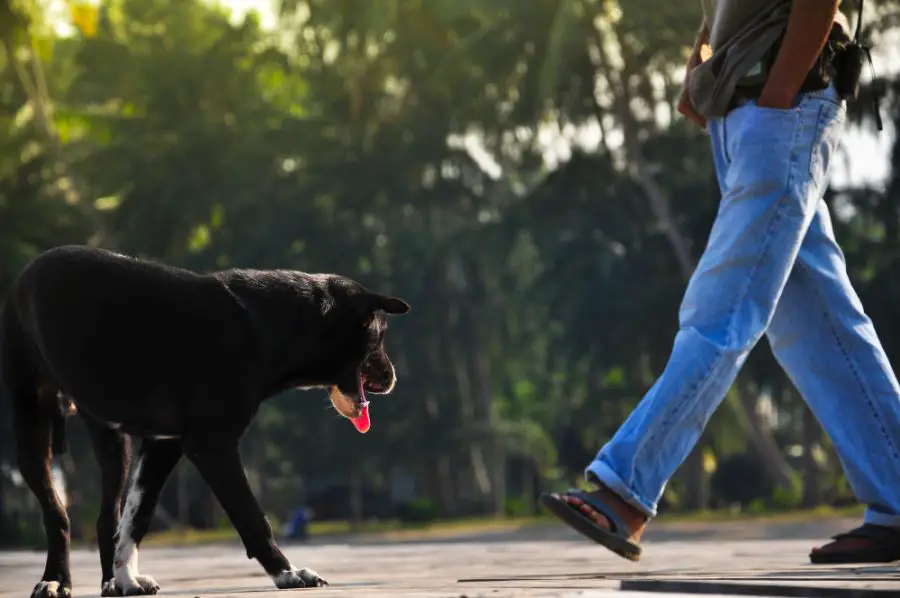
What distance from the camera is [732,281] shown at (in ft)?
18.6

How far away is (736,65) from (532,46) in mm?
30276

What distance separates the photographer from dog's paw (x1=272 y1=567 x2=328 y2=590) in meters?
6.19

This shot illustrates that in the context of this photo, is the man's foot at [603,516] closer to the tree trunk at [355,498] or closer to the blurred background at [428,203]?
the blurred background at [428,203]

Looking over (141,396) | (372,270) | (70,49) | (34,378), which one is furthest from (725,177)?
(70,49)

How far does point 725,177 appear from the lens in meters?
6.01

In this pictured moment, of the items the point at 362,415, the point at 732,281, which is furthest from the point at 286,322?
the point at 732,281

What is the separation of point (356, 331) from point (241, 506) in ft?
3.20

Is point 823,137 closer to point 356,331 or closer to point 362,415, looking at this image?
point 356,331

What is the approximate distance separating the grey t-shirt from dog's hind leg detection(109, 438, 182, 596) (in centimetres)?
237

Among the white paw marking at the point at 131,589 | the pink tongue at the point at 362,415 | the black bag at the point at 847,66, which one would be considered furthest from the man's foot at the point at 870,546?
the white paw marking at the point at 131,589

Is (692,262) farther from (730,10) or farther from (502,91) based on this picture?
(730,10)

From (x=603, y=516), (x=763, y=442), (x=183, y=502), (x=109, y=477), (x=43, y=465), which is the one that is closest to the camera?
(x=603, y=516)

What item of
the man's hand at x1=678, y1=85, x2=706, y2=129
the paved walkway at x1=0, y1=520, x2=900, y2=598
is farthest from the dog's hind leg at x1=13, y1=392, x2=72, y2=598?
the man's hand at x1=678, y1=85, x2=706, y2=129

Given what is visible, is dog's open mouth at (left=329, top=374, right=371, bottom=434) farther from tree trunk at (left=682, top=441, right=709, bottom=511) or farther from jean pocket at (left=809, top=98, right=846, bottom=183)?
tree trunk at (left=682, top=441, right=709, bottom=511)
